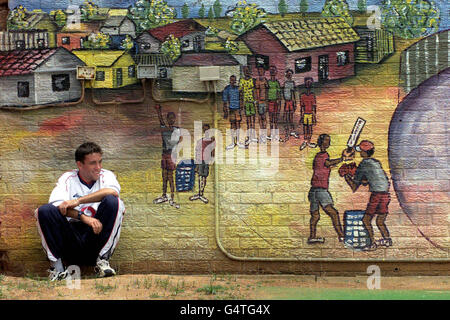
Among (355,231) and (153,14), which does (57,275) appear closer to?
(153,14)

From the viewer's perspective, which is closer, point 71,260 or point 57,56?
point 71,260

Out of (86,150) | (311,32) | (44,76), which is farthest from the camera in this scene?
(44,76)

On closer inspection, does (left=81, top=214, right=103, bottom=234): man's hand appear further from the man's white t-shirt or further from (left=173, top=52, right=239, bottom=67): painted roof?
(left=173, top=52, right=239, bottom=67): painted roof

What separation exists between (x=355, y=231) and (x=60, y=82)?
3.37 meters

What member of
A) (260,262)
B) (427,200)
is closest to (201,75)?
(260,262)

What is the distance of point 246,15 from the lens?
689 centimetres

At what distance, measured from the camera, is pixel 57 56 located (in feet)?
23.0

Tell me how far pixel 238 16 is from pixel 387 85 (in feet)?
5.42

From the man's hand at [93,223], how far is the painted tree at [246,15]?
238 centimetres

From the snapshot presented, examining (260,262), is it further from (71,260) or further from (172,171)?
(71,260)

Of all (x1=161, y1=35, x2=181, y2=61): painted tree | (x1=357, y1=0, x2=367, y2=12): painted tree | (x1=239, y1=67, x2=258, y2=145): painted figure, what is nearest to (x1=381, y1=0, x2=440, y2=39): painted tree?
(x1=357, y1=0, x2=367, y2=12): painted tree

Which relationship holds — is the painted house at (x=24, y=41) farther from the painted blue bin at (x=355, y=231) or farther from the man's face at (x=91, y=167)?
the painted blue bin at (x=355, y=231)

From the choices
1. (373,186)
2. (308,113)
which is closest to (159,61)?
(308,113)
